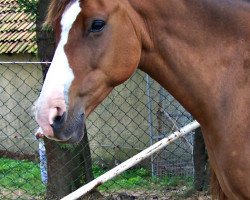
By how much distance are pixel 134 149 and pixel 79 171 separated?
2.92m

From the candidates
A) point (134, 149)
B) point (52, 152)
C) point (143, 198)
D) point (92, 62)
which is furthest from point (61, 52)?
point (134, 149)

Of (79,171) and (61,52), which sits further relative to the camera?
(79,171)

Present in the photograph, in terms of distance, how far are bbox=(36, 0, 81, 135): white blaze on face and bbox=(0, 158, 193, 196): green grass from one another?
3692 mm

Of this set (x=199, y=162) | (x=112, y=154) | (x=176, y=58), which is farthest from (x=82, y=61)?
(x=112, y=154)

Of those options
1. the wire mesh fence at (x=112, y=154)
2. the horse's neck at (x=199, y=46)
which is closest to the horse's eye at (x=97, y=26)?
the horse's neck at (x=199, y=46)

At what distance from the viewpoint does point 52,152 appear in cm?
577

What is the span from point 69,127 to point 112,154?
6.52m

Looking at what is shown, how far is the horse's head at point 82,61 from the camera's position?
114 inches

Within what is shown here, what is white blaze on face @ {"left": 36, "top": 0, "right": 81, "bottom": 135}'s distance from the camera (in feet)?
9.39

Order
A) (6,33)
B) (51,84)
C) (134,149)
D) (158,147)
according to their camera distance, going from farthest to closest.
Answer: (6,33)
(134,149)
(158,147)
(51,84)

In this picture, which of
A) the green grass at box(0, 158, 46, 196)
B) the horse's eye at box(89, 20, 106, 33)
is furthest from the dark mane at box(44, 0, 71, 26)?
Result: the green grass at box(0, 158, 46, 196)

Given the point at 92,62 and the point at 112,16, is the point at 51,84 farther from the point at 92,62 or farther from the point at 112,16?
the point at 112,16

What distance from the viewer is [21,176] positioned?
8.12 m

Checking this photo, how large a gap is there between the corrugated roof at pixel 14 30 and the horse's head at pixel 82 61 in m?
7.79
